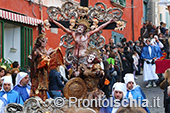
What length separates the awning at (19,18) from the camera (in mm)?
15770

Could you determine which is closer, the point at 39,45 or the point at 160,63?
the point at 39,45

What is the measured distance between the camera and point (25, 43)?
17.5 m

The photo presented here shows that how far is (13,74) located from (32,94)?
66.6 inches

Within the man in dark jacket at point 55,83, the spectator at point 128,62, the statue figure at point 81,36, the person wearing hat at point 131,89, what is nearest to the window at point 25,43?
the spectator at point 128,62

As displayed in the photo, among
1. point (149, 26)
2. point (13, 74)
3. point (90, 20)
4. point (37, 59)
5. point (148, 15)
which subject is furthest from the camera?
point (148, 15)

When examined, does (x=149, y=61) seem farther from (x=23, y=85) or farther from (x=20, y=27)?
(x=23, y=85)

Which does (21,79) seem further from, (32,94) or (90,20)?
(90,20)

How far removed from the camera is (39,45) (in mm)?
9898

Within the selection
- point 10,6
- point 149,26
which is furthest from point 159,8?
point 10,6

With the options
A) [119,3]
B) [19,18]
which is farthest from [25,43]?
[119,3]

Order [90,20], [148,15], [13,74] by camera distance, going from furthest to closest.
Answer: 1. [148,15]
2. [90,20]
3. [13,74]

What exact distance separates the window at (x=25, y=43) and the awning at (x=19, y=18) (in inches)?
10.7

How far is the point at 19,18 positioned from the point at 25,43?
1.10m

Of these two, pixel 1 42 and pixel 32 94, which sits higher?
pixel 1 42
